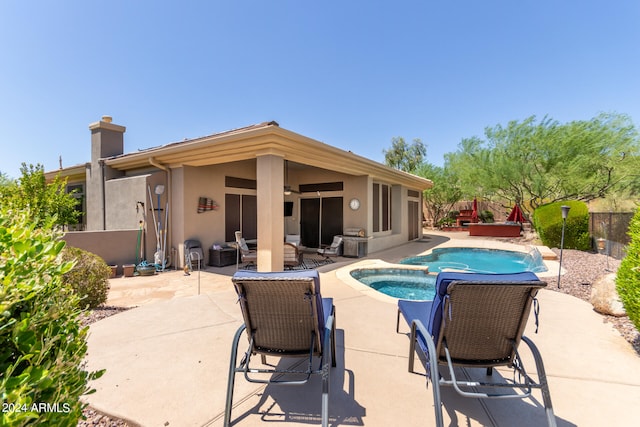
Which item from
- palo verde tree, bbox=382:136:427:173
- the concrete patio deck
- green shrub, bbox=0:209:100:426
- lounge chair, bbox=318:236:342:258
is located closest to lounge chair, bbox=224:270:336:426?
the concrete patio deck

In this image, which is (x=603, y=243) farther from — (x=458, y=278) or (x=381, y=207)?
(x=458, y=278)

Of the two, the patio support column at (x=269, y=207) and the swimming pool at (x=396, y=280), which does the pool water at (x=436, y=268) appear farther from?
the patio support column at (x=269, y=207)

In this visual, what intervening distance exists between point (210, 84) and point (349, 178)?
24.5 ft

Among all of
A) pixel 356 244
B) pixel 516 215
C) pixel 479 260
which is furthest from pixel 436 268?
pixel 516 215

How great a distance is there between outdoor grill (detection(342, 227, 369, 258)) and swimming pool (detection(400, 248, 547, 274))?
1512mm

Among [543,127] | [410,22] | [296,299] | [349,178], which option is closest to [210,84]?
[349,178]

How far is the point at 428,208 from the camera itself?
88.3 ft

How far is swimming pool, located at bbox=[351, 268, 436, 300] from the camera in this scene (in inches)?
274

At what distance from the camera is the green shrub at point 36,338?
35.2 inches

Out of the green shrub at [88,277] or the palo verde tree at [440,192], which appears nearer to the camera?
the green shrub at [88,277]

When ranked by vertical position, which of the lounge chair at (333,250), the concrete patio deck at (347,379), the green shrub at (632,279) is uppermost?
the green shrub at (632,279)

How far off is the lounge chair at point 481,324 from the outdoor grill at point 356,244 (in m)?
7.89

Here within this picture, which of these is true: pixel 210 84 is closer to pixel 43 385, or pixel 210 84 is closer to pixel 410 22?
pixel 410 22

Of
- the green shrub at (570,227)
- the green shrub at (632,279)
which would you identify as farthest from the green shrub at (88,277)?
the green shrub at (570,227)
